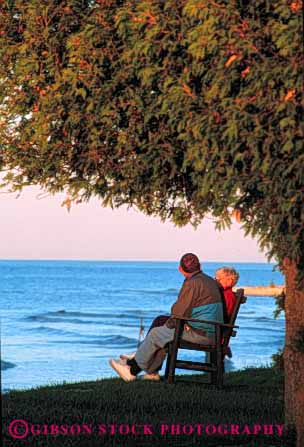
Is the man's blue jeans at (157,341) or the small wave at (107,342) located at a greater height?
the man's blue jeans at (157,341)

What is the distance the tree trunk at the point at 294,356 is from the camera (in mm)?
9625

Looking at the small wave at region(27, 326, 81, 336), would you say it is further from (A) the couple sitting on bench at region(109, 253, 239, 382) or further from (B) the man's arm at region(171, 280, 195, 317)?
(B) the man's arm at region(171, 280, 195, 317)

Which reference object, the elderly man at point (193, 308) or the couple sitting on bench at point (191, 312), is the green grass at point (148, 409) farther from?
the elderly man at point (193, 308)

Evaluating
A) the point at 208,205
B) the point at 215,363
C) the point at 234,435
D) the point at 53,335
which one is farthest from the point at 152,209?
the point at 53,335

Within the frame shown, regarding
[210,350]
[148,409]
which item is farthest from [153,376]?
[148,409]

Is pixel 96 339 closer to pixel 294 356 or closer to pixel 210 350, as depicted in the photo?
pixel 210 350

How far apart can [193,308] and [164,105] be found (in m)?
4.84

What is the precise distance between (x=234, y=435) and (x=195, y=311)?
304 centimetres

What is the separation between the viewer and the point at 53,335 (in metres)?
47.1

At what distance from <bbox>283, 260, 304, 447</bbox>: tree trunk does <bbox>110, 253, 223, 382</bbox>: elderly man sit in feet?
9.25

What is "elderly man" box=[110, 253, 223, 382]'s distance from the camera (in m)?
12.6

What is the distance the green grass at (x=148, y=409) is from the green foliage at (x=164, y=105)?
209 cm

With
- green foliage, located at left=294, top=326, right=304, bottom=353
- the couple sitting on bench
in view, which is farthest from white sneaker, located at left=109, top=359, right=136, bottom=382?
green foliage, located at left=294, top=326, right=304, bottom=353

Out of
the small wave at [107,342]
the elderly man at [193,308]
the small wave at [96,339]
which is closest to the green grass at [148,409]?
the elderly man at [193,308]
